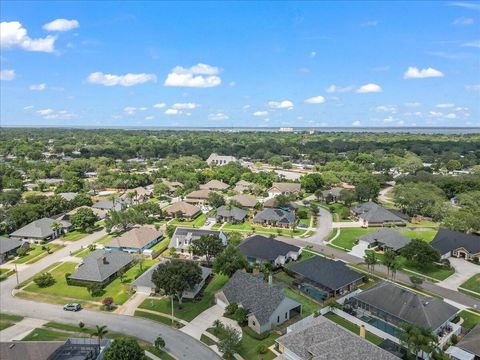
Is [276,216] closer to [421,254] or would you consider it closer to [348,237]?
[348,237]

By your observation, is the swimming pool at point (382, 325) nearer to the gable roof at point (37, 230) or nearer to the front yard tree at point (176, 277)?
the front yard tree at point (176, 277)

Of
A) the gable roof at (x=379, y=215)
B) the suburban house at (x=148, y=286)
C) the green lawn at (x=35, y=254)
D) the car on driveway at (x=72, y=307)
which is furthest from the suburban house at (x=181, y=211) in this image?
the car on driveway at (x=72, y=307)

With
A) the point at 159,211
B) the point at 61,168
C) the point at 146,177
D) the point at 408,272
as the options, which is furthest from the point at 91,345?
the point at 61,168

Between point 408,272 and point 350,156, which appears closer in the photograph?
point 408,272

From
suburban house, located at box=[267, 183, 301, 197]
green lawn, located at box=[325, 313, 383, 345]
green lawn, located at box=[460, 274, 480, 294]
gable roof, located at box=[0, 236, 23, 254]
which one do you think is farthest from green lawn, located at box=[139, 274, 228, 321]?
suburban house, located at box=[267, 183, 301, 197]

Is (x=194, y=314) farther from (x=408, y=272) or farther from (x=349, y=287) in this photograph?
(x=408, y=272)

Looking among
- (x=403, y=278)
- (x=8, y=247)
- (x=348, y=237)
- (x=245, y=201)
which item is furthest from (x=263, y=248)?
(x=8, y=247)

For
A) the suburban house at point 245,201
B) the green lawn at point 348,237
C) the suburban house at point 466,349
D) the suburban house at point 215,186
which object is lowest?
Result: the green lawn at point 348,237
